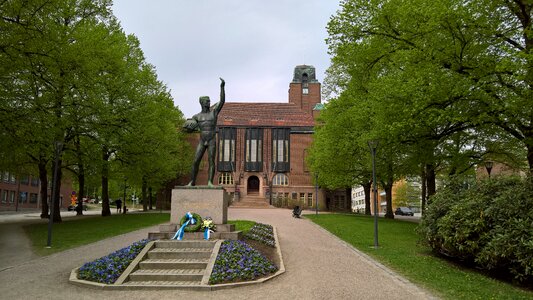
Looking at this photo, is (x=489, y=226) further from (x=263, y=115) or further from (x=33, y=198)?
(x=33, y=198)

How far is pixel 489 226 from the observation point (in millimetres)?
10445

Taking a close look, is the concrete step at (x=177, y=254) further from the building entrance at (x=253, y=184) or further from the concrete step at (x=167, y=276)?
the building entrance at (x=253, y=184)

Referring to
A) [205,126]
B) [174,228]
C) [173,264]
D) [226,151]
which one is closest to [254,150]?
[226,151]

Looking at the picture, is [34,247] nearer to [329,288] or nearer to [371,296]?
[329,288]

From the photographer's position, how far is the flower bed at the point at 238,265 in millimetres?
9500

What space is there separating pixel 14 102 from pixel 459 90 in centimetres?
1784

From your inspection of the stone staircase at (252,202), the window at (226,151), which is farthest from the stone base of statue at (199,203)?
the window at (226,151)

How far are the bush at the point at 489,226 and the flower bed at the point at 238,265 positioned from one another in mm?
5028

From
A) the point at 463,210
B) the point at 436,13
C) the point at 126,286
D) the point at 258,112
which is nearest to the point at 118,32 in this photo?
the point at 436,13

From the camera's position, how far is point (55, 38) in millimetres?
16516

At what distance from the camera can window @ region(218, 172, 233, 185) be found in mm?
60219

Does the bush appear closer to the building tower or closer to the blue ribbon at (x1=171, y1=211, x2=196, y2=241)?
the blue ribbon at (x1=171, y1=211, x2=196, y2=241)

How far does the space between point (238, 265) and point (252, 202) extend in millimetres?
43218

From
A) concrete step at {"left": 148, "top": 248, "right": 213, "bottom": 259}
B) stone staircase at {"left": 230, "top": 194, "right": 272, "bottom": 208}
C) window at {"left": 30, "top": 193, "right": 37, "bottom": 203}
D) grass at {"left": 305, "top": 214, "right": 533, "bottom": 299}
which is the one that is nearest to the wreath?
concrete step at {"left": 148, "top": 248, "right": 213, "bottom": 259}
